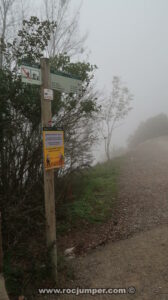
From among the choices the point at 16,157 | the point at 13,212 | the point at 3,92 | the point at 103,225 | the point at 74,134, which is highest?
the point at 3,92

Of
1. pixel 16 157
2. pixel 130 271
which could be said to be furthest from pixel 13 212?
pixel 130 271

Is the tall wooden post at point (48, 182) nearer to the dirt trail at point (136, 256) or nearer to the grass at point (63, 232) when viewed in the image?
the grass at point (63, 232)

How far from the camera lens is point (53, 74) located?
317cm

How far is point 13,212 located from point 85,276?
1.50m

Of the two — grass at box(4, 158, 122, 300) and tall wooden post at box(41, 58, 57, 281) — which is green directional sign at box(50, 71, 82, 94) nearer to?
tall wooden post at box(41, 58, 57, 281)

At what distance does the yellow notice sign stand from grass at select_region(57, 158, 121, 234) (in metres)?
2.57

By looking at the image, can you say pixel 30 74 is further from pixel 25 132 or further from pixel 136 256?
pixel 136 256

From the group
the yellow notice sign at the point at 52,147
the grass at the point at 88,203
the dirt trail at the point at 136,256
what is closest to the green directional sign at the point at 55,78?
the yellow notice sign at the point at 52,147

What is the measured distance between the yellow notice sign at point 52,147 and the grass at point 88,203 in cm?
257

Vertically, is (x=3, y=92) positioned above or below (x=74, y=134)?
above

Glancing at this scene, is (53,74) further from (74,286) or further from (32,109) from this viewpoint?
(74,286)

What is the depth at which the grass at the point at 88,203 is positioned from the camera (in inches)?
217

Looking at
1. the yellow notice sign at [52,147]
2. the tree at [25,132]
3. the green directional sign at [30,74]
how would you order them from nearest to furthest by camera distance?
1. the green directional sign at [30,74]
2. the yellow notice sign at [52,147]
3. the tree at [25,132]

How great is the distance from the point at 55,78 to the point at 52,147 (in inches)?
38.7
